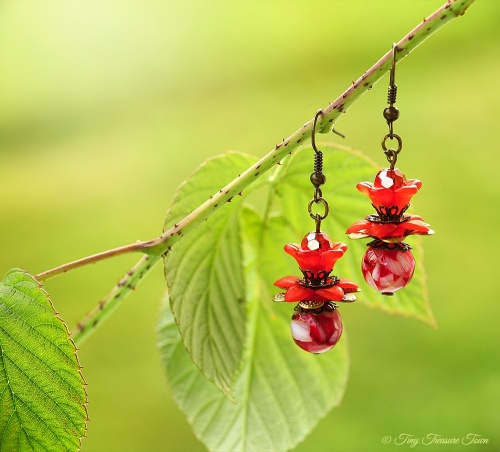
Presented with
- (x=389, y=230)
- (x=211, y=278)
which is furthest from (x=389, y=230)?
(x=211, y=278)

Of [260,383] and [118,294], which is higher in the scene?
[118,294]

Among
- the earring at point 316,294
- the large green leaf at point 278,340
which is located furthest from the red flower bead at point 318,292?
the large green leaf at point 278,340

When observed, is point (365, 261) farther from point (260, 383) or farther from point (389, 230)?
point (260, 383)

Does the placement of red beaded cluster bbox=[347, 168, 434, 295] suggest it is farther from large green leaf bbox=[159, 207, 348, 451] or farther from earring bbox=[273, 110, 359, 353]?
large green leaf bbox=[159, 207, 348, 451]

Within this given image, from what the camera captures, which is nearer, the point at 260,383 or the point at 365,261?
the point at 365,261

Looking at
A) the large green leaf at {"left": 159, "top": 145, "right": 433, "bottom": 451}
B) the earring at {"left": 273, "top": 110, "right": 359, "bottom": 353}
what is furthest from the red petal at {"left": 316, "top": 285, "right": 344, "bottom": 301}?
the large green leaf at {"left": 159, "top": 145, "right": 433, "bottom": 451}

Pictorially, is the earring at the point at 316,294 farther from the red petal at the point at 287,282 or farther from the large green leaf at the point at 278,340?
the large green leaf at the point at 278,340
